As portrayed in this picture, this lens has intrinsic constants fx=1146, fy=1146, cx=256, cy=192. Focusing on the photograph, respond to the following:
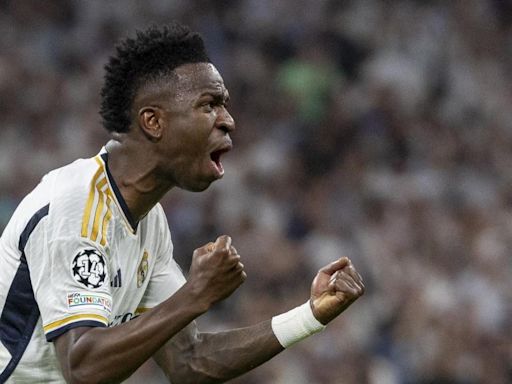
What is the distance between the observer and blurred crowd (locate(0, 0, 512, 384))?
8383 mm

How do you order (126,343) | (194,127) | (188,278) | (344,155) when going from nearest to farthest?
(126,343) → (188,278) → (194,127) → (344,155)

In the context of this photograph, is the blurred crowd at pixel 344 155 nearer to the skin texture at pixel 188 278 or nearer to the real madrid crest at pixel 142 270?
the skin texture at pixel 188 278

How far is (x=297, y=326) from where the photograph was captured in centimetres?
436

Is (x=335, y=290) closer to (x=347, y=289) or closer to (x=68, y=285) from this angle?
(x=347, y=289)

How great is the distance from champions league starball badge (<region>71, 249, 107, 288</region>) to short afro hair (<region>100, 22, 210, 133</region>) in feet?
1.82

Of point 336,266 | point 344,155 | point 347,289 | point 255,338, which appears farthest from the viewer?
point 344,155

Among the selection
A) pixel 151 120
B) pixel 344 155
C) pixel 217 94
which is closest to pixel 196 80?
pixel 217 94

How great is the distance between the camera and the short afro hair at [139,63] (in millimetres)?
4141

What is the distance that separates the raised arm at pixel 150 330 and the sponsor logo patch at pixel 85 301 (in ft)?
0.36

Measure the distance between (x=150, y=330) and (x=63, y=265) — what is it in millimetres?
400

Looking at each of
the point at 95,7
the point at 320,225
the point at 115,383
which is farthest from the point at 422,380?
the point at 95,7

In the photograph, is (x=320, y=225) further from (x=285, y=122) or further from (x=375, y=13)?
(x=375, y=13)

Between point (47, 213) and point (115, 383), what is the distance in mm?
621

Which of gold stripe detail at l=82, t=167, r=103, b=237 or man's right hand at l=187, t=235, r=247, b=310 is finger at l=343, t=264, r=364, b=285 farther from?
gold stripe detail at l=82, t=167, r=103, b=237
